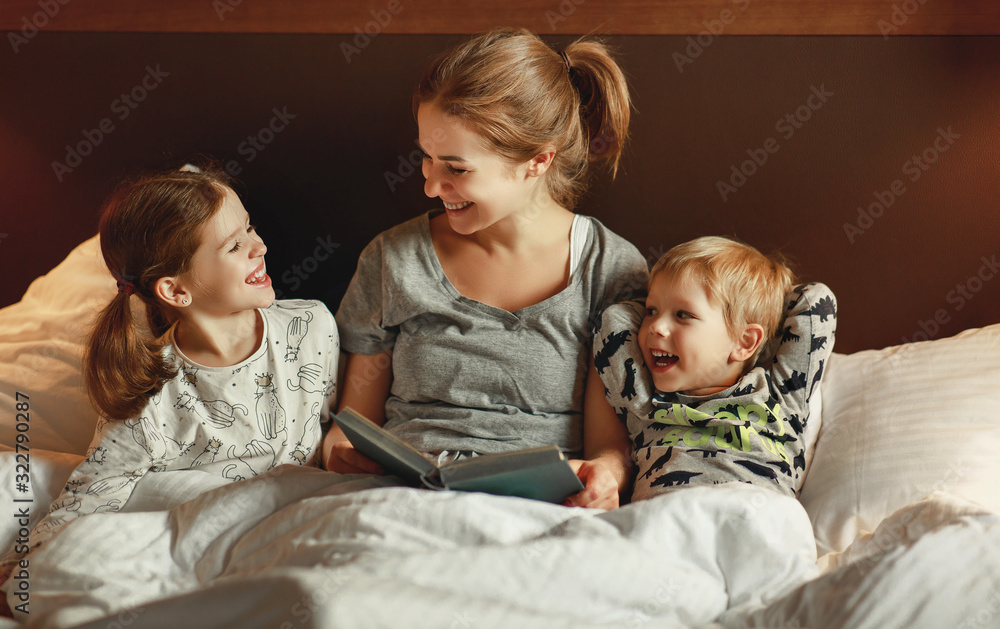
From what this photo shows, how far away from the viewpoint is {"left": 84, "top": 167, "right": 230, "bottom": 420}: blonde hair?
4.11 feet

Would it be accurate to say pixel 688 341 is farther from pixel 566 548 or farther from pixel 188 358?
pixel 188 358

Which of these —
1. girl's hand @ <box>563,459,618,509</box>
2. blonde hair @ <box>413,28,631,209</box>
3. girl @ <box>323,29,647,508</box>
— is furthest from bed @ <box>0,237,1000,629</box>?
blonde hair @ <box>413,28,631,209</box>

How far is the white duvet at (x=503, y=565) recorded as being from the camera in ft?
2.72

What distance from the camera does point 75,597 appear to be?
3.22 feet

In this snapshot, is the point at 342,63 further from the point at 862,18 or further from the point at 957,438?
the point at 957,438

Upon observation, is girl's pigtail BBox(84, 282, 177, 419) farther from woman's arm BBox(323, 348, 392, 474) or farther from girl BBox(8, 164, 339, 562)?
woman's arm BBox(323, 348, 392, 474)

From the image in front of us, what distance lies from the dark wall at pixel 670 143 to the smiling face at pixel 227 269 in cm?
34

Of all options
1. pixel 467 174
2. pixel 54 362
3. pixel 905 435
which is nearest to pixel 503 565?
pixel 467 174

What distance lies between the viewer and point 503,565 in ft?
2.93

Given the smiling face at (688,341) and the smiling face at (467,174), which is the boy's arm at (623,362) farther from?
the smiling face at (467,174)

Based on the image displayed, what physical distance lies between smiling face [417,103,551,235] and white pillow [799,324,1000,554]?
2.39 feet

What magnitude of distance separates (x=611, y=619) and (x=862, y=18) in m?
1.26

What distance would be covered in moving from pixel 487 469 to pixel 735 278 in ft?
1.89

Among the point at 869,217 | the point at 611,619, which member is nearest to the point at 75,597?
the point at 611,619
